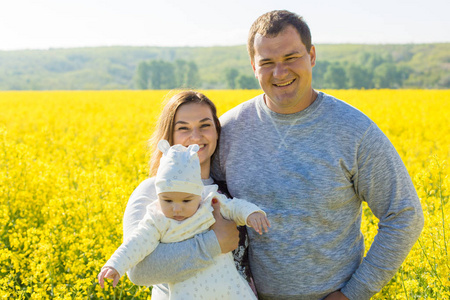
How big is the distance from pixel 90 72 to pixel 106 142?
100650mm

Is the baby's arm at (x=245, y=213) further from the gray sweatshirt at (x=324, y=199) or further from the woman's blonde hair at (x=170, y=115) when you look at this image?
the woman's blonde hair at (x=170, y=115)

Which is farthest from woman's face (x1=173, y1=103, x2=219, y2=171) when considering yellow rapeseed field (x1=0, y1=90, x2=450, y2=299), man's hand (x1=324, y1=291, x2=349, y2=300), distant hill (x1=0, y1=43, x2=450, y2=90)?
distant hill (x1=0, y1=43, x2=450, y2=90)

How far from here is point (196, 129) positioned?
2652 mm

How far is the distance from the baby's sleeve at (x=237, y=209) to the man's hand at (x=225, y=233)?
1.6 inches

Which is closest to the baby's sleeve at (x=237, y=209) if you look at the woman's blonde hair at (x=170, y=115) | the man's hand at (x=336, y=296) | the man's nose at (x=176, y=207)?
the man's nose at (x=176, y=207)

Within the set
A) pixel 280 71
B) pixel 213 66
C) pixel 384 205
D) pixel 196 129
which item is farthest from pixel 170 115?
pixel 213 66

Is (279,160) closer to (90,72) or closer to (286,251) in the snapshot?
(286,251)

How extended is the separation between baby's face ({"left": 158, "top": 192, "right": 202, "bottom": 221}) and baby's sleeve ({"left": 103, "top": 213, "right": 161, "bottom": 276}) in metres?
0.09

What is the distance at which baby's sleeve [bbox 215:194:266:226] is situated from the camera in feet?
7.64

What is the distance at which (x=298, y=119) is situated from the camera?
2535 millimetres

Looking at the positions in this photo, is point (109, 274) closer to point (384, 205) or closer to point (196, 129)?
point (196, 129)

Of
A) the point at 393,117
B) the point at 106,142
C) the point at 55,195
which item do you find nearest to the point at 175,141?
the point at 55,195

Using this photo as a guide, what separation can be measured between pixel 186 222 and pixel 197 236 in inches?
4.0

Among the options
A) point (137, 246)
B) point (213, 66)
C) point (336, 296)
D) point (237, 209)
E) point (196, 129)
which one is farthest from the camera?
point (213, 66)
